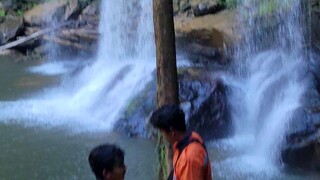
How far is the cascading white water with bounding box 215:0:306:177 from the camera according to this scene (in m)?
9.06

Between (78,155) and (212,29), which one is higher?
(212,29)

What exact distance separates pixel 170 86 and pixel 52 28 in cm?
1239

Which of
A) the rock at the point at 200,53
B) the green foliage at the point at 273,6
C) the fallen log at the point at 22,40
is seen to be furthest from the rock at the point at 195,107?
the fallen log at the point at 22,40

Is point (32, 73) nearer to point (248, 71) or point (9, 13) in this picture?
point (9, 13)

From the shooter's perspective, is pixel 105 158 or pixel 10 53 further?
pixel 10 53

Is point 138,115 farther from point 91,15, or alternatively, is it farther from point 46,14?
point 46,14

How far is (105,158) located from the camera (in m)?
2.98

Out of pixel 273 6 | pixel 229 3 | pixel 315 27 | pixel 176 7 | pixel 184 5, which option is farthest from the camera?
pixel 176 7

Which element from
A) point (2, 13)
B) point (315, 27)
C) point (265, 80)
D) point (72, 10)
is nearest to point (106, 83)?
point (265, 80)

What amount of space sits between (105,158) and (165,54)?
2.96 m

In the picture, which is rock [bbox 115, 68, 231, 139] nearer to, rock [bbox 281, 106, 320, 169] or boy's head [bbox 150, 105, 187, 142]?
rock [bbox 281, 106, 320, 169]

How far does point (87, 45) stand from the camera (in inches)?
642

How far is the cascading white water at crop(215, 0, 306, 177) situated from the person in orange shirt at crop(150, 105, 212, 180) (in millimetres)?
4908

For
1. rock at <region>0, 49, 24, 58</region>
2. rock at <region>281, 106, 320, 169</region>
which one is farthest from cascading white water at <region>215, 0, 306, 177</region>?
rock at <region>0, 49, 24, 58</region>
